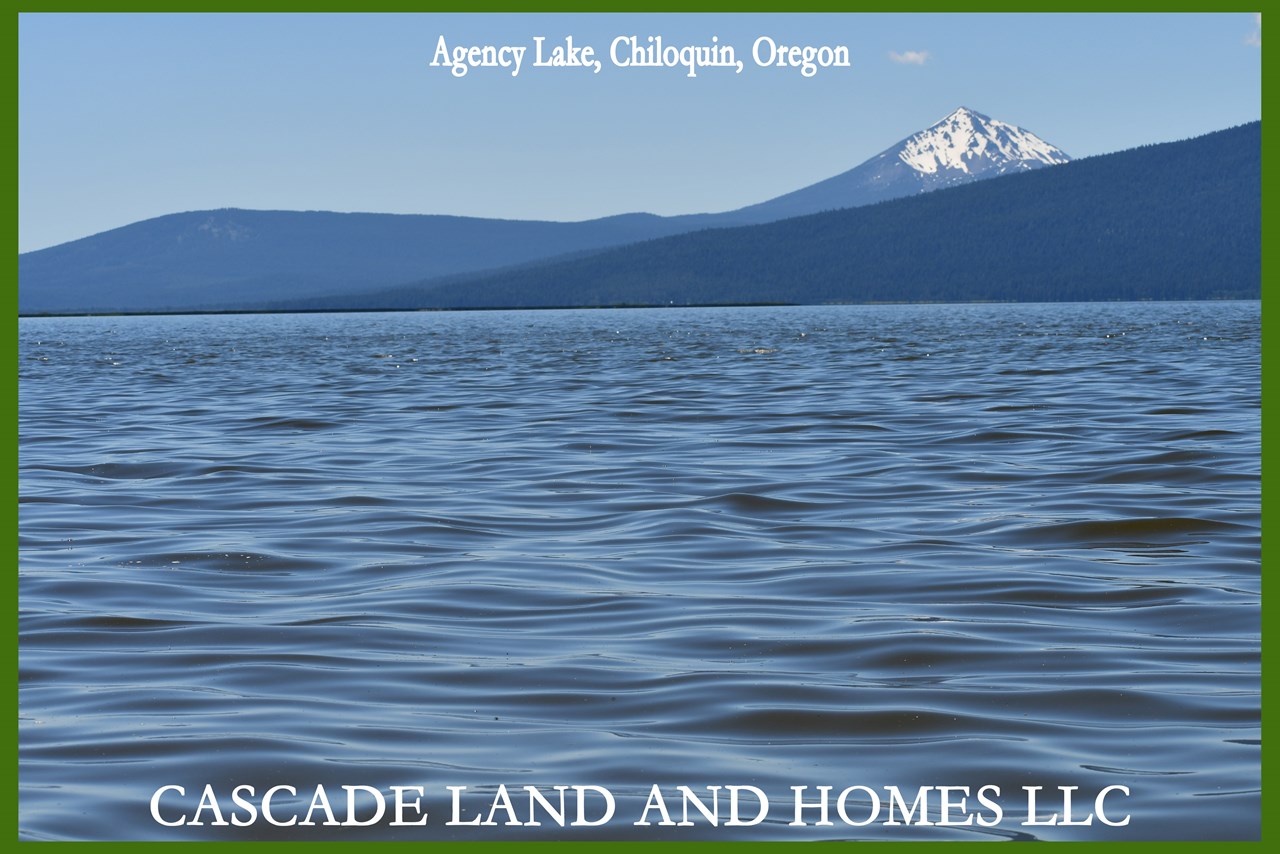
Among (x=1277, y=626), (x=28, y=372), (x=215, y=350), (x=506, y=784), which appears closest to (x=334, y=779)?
(x=506, y=784)

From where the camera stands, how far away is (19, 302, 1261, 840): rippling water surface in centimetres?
650

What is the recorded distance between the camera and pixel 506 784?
6.38 meters

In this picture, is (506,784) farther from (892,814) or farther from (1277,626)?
(1277,626)

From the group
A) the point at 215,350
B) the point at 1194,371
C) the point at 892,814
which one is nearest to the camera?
the point at 892,814

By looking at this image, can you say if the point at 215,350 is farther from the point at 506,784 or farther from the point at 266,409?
the point at 506,784

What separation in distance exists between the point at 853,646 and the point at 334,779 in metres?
3.08

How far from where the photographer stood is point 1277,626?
909 cm

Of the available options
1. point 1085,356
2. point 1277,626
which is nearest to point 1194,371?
point 1085,356

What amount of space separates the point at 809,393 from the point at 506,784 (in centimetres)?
2347

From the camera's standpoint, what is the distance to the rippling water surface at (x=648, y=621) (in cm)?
650

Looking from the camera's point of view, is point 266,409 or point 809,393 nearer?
point 266,409

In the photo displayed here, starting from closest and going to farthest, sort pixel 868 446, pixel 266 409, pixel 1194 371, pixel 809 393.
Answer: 1. pixel 868 446
2. pixel 266 409
3. pixel 809 393
4. pixel 1194 371

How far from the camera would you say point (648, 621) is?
9.35 m

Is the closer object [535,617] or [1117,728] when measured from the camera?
[1117,728]
